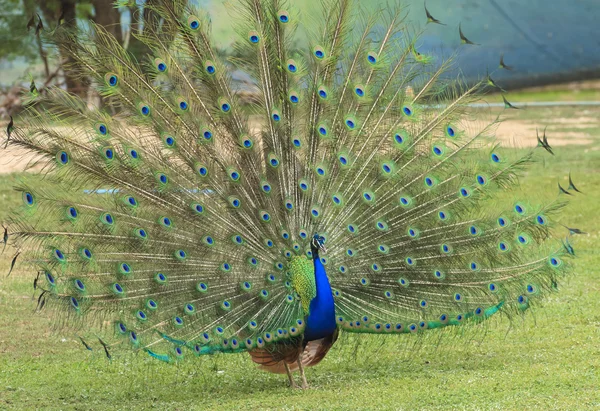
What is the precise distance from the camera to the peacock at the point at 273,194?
704cm

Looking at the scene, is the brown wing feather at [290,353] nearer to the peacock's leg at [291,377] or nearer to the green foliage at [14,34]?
the peacock's leg at [291,377]

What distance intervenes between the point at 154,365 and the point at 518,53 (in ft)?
46.1

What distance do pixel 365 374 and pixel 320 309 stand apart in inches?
43.0

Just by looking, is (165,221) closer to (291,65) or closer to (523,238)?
(291,65)

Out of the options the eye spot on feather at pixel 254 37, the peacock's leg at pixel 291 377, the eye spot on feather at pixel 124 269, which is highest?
the eye spot on feather at pixel 254 37

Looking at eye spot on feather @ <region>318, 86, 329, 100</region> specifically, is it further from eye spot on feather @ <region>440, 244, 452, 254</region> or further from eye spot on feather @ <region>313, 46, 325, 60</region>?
eye spot on feather @ <region>440, 244, 452, 254</region>

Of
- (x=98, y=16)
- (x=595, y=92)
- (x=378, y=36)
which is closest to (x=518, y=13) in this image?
(x=595, y=92)

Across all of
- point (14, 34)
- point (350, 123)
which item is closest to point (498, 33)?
point (14, 34)

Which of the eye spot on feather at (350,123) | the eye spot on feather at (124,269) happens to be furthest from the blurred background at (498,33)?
the eye spot on feather at (124,269)

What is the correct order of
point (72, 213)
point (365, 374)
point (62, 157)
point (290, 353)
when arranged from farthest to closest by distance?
point (365, 374) → point (290, 353) → point (72, 213) → point (62, 157)

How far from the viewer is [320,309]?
22.9 ft

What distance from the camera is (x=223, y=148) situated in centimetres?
729

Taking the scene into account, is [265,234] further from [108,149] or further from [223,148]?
[108,149]

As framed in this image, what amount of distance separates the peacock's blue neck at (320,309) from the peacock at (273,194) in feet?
0.04
